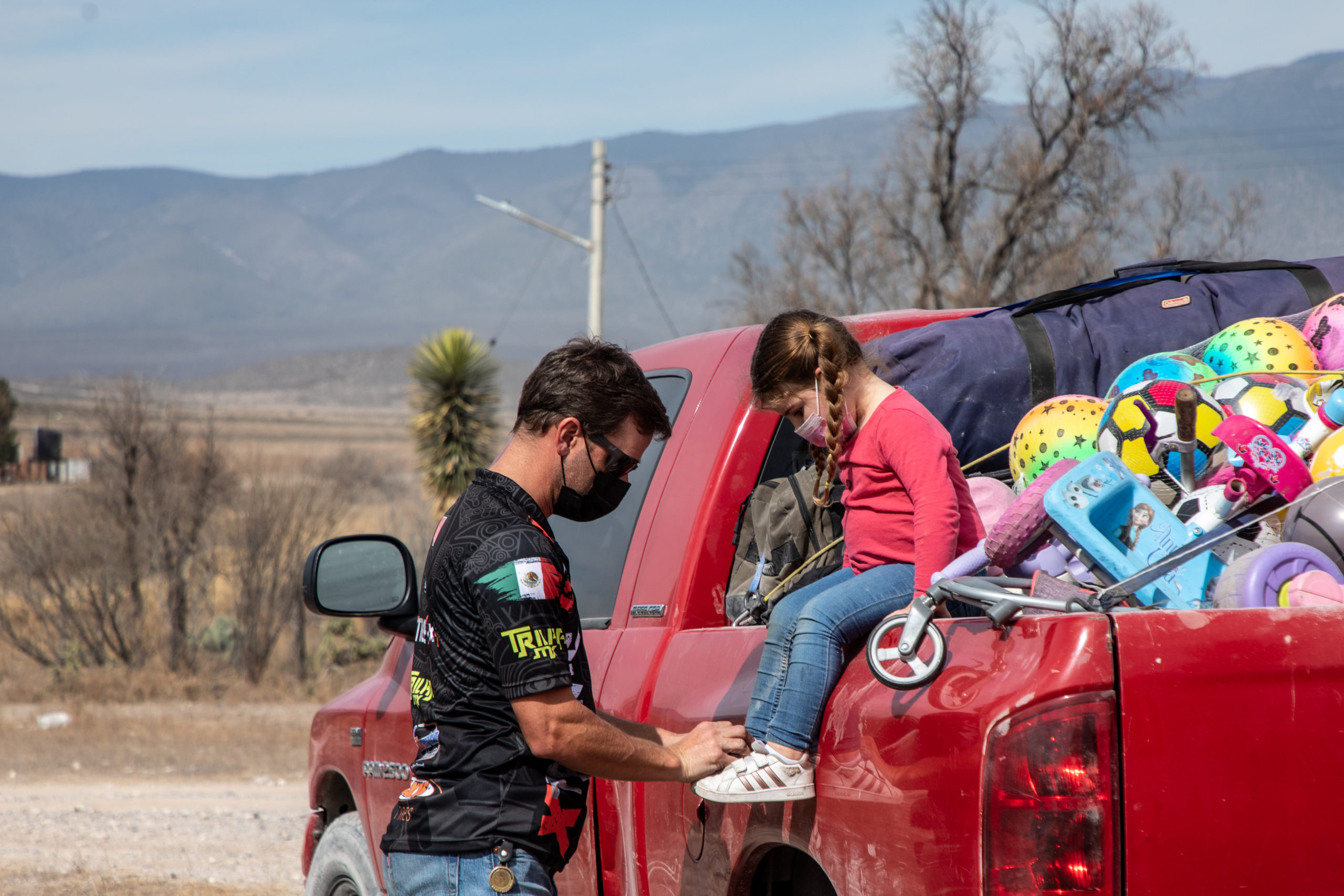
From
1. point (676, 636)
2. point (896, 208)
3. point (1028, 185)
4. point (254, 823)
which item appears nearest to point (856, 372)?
Answer: point (676, 636)

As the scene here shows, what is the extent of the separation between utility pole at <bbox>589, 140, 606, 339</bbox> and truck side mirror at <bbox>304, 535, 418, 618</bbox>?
17.1 metres

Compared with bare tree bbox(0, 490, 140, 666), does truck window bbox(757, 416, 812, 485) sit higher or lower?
higher

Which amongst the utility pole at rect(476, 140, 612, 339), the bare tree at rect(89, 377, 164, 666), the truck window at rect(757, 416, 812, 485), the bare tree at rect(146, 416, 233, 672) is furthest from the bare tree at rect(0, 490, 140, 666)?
the truck window at rect(757, 416, 812, 485)

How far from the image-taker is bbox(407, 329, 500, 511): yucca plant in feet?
70.1

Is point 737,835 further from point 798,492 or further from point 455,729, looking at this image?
point 798,492

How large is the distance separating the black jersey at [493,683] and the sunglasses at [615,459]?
17 centimetres

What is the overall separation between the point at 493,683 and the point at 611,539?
1.16m

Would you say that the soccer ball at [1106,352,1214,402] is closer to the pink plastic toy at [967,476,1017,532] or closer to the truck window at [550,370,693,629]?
the pink plastic toy at [967,476,1017,532]

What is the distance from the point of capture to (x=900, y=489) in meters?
2.85

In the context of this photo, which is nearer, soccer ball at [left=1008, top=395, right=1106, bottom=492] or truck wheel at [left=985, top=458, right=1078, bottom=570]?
truck wheel at [left=985, top=458, right=1078, bottom=570]

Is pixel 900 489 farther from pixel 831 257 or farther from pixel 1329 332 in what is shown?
pixel 831 257

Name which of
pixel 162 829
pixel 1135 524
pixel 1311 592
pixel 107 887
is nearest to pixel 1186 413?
pixel 1135 524

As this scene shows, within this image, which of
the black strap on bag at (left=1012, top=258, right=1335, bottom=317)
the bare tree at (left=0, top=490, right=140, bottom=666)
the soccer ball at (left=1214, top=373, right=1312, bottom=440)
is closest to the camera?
the soccer ball at (left=1214, top=373, right=1312, bottom=440)

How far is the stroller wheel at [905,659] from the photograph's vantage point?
76.5 inches
